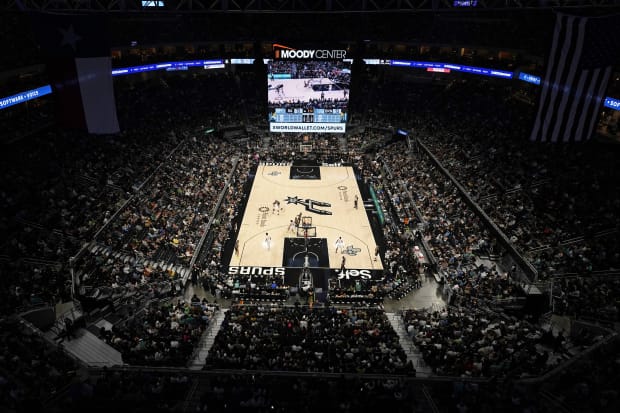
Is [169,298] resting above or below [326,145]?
below

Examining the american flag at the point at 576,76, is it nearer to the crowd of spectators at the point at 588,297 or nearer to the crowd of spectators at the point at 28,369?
the crowd of spectators at the point at 588,297

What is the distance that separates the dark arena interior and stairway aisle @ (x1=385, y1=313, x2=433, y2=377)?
0.13 m

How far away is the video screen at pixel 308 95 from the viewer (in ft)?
114

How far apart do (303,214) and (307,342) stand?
14.8 meters

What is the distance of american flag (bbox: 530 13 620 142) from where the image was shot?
16547 millimetres

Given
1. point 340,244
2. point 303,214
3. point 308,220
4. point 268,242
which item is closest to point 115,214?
point 268,242

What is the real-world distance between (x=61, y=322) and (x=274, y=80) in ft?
79.5

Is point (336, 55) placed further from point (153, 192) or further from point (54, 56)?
point (54, 56)

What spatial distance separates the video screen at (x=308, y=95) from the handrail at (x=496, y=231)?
32.1 ft

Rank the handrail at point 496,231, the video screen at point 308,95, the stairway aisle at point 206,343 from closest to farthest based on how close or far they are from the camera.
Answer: the stairway aisle at point 206,343 → the handrail at point 496,231 → the video screen at point 308,95

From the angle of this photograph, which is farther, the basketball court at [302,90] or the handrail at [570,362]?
the basketball court at [302,90]

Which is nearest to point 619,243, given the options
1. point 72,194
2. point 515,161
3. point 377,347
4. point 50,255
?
point 515,161

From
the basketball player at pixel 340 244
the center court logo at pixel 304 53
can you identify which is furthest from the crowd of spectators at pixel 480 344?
the center court logo at pixel 304 53

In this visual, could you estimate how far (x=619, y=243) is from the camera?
797 inches
